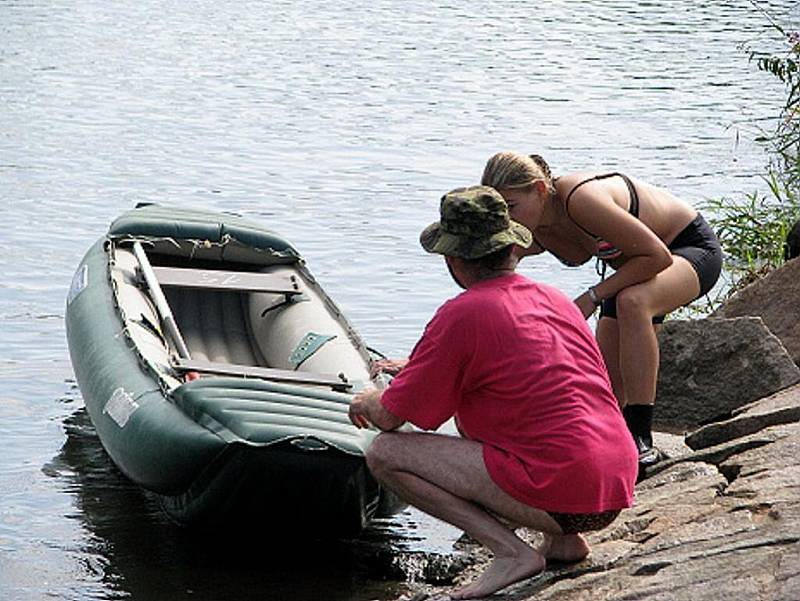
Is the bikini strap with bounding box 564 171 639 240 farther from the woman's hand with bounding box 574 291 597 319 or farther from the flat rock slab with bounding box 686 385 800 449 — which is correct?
the flat rock slab with bounding box 686 385 800 449

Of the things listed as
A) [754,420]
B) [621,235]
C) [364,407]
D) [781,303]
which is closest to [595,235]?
[621,235]

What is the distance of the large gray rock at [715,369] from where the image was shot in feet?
24.0

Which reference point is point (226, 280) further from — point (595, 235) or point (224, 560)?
point (595, 235)

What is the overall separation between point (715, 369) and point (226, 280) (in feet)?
7.84

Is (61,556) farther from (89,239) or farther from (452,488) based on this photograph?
(89,239)

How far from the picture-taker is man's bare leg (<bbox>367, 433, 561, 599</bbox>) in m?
4.79

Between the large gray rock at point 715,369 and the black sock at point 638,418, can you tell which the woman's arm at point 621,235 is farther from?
the large gray rock at point 715,369

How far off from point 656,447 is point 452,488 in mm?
1922

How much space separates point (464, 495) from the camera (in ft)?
15.8

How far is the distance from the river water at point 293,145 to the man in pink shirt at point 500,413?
5.44 ft

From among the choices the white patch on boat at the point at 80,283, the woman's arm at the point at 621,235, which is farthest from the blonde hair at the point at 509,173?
the white patch on boat at the point at 80,283

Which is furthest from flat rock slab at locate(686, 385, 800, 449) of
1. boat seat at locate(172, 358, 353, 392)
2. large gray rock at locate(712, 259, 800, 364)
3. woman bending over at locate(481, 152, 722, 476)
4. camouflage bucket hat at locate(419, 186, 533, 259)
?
camouflage bucket hat at locate(419, 186, 533, 259)

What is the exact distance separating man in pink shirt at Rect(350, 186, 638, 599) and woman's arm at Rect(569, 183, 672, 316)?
0.75 metres

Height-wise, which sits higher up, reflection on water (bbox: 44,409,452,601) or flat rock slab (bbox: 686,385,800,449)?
flat rock slab (bbox: 686,385,800,449)
